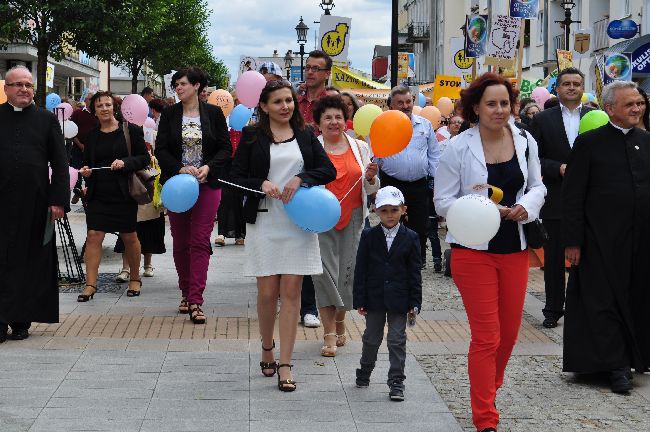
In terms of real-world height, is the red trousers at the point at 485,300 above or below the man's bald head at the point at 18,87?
below

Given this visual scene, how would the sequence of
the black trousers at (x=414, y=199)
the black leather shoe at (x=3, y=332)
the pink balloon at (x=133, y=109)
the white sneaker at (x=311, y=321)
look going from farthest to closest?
the pink balloon at (x=133, y=109)
the black trousers at (x=414, y=199)
the white sneaker at (x=311, y=321)
the black leather shoe at (x=3, y=332)

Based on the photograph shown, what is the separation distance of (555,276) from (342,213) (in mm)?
2384

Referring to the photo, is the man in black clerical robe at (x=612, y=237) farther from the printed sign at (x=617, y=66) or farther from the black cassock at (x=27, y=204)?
the printed sign at (x=617, y=66)

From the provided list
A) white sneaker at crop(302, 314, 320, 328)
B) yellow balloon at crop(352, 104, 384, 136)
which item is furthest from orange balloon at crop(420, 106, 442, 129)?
yellow balloon at crop(352, 104, 384, 136)

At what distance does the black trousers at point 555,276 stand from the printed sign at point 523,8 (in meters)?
11.5

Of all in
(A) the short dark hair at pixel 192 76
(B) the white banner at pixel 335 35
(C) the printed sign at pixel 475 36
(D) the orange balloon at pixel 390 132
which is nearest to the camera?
(D) the orange balloon at pixel 390 132

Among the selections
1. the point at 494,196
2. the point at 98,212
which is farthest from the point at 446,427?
the point at 98,212

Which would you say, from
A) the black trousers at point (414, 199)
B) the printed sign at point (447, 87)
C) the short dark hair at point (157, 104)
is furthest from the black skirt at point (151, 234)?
the printed sign at point (447, 87)

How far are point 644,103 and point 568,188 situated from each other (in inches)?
29.4

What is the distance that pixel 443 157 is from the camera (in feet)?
20.6

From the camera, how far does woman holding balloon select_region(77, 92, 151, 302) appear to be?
1063cm

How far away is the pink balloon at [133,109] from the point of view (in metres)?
11.2

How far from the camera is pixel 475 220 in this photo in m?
5.76

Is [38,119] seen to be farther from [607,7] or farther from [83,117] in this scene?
[607,7]
